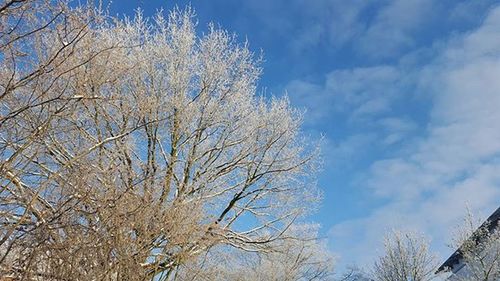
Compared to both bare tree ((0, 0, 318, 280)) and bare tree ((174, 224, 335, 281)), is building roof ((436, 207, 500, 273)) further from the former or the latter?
bare tree ((0, 0, 318, 280))

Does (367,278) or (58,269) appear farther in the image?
(367,278)

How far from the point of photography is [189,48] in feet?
46.0

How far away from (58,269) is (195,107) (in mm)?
9088

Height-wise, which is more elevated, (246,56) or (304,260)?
(246,56)

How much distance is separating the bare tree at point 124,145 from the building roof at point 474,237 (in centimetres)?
1084

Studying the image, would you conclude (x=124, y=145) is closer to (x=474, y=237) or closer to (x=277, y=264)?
(x=277, y=264)

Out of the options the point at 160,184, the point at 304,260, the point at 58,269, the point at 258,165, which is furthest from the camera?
the point at 304,260

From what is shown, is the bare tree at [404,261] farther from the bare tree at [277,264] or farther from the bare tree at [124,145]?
the bare tree at [124,145]

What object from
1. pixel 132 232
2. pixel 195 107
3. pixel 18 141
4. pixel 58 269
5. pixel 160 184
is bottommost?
pixel 58 269

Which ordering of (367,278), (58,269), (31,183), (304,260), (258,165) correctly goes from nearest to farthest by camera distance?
1. (58,269)
2. (31,183)
3. (258,165)
4. (304,260)
5. (367,278)

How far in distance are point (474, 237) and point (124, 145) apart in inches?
666

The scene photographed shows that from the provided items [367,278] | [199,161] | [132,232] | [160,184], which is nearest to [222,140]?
[199,161]

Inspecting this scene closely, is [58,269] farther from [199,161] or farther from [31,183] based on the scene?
[199,161]

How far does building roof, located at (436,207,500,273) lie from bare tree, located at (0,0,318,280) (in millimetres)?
10839
